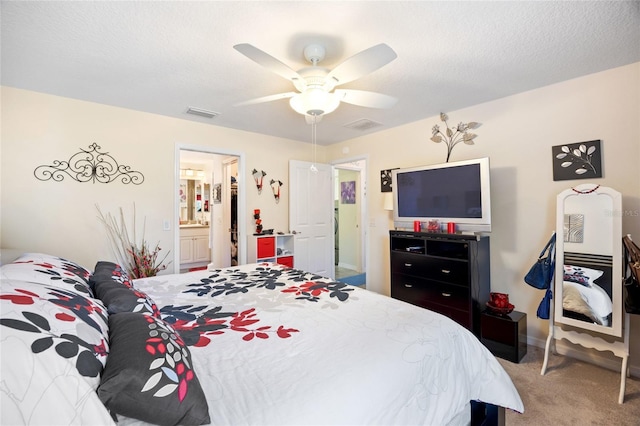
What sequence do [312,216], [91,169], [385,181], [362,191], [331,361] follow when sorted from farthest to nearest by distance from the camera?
1. [362,191]
2. [312,216]
3. [385,181]
4. [91,169]
5. [331,361]

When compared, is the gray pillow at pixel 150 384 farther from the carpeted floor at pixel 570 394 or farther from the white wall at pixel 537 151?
the white wall at pixel 537 151

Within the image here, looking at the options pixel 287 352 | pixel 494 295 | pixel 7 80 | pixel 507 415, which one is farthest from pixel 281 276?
pixel 7 80

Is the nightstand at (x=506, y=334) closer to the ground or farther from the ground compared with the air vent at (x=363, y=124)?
closer to the ground

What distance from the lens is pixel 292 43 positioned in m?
2.02

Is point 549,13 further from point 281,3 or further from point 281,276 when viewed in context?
point 281,276

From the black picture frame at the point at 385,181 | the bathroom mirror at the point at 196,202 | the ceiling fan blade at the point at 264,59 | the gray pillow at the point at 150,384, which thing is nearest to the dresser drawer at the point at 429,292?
the black picture frame at the point at 385,181

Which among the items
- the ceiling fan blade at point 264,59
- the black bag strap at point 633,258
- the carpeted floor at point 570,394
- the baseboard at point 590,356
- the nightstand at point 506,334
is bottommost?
the carpeted floor at point 570,394

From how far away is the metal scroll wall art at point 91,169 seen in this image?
289 centimetres

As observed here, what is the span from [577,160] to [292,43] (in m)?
2.64

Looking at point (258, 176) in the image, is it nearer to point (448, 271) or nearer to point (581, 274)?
point (448, 271)

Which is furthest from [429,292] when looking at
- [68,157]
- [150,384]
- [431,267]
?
[68,157]

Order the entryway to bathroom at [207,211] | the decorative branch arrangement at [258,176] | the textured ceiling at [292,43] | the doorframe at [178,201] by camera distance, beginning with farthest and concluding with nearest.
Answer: the entryway to bathroom at [207,211] → the decorative branch arrangement at [258,176] → the doorframe at [178,201] → the textured ceiling at [292,43]

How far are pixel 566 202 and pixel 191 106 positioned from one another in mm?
3744

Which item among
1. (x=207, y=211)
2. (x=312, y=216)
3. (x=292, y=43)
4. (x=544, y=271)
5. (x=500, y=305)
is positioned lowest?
(x=500, y=305)
